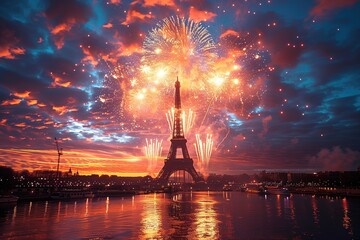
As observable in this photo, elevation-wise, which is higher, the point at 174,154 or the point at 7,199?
the point at 174,154

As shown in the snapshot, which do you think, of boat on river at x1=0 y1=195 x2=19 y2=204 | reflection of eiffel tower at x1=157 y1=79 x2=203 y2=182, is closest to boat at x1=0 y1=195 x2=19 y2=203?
boat on river at x1=0 y1=195 x2=19 y2=204

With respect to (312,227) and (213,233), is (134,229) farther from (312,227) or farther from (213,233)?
(312,227)

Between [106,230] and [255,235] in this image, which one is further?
[106,230]

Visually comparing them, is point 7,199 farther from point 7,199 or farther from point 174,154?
point 174,154

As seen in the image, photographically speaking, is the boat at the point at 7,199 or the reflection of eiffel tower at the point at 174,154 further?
the reflection of eiffel tower at the point at 174,154

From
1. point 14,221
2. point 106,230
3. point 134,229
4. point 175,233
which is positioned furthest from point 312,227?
point 14,221

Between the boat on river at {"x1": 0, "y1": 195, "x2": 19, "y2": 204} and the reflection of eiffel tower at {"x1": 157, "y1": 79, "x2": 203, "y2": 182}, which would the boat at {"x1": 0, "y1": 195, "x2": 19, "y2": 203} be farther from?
the reflection of eiffel tower at {"x1": 157, "y1": 79, "x2": 203, "y2": 182}

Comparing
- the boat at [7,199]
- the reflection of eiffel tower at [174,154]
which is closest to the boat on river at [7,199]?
the boat at [7,199]

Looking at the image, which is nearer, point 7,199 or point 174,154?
point 7,199

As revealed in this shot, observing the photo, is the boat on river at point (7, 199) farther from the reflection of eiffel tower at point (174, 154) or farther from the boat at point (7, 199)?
the reflection of eiffel tower at point (174, 154)

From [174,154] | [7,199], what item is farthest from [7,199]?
[174,154]

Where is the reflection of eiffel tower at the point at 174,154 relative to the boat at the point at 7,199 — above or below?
above
